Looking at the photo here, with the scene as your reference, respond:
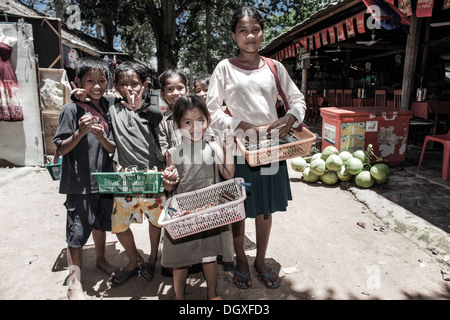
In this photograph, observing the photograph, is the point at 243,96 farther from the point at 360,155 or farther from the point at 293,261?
the point at 360,155

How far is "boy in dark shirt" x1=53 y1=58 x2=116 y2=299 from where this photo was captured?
7.12ft

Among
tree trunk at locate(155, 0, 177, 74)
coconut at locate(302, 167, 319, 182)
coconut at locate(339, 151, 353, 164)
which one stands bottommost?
coconut at locate(302, 167, 319, 182)

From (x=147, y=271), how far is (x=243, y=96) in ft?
5.39

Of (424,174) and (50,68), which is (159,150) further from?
(50,68)

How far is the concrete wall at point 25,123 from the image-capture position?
18.6 feet

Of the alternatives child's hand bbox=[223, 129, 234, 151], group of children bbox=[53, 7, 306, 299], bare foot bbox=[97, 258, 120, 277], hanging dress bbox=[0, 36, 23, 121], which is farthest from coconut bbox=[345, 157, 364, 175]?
hanging dress bbox=[0, 36, 23, 121]

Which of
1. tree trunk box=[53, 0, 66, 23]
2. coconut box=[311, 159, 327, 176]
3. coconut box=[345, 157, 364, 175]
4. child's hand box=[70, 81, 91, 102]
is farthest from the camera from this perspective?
tree trunk box=[53, 0, 66, 23]

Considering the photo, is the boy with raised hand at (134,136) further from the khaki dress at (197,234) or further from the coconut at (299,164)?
the coconut at (299,164)

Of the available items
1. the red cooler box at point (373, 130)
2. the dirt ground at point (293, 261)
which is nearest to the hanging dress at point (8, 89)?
the dirt ground at point (293, 261)

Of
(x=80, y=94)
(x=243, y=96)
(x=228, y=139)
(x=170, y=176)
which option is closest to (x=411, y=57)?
(x=243, y=96)

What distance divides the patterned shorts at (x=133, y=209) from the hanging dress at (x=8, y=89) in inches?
178

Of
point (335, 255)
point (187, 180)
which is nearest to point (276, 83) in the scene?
point (187, 180)

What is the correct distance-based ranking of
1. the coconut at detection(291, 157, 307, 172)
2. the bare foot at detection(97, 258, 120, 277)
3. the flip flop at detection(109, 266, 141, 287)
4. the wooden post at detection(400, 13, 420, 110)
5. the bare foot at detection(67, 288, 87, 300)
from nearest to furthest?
the bare foot at detection(67, 288, 87, 300) < the flip flop at detection(109, 266, 141, 287) < the bare foot at detection(97, 258, 120, 277) < the coconut at detection(291, 157, 307, 172) < the wooden post at detection(400, 13, 420, 110)

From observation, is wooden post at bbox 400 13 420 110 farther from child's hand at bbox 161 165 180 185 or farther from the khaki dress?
child's hand at bbox 161 165 180 185
